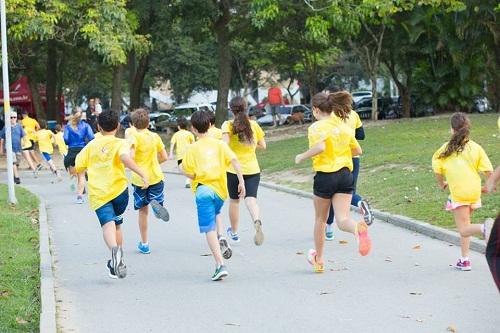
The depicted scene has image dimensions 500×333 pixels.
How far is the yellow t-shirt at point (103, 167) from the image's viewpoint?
9.02 m

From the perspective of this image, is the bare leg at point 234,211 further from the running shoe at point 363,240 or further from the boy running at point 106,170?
the running shoe at point 363,240

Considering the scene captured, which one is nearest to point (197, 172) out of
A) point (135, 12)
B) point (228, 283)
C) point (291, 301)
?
point (228, 283)

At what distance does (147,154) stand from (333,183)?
2800mm

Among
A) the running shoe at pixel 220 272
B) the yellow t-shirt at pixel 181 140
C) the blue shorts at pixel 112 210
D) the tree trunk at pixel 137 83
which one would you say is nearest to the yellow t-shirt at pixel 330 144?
the running shoe at pixel 220 272

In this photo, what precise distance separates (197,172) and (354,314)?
95.1 inches

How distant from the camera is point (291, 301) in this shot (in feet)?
25.8

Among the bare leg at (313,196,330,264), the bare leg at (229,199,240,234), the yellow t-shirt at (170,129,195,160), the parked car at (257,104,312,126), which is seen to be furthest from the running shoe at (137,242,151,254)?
the parked car at (257,104,312,126)

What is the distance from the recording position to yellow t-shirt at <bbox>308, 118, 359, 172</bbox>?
8.77 meters

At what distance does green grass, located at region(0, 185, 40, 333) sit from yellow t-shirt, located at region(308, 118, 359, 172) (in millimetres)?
2838

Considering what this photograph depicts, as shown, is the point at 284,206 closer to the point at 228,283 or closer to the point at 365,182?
the point at 365,182

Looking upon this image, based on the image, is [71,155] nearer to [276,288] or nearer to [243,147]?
[243,147]

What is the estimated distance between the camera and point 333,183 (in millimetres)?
8742

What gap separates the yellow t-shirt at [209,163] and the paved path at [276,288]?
928mm

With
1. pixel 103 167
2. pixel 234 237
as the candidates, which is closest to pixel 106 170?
pixel 103 167
